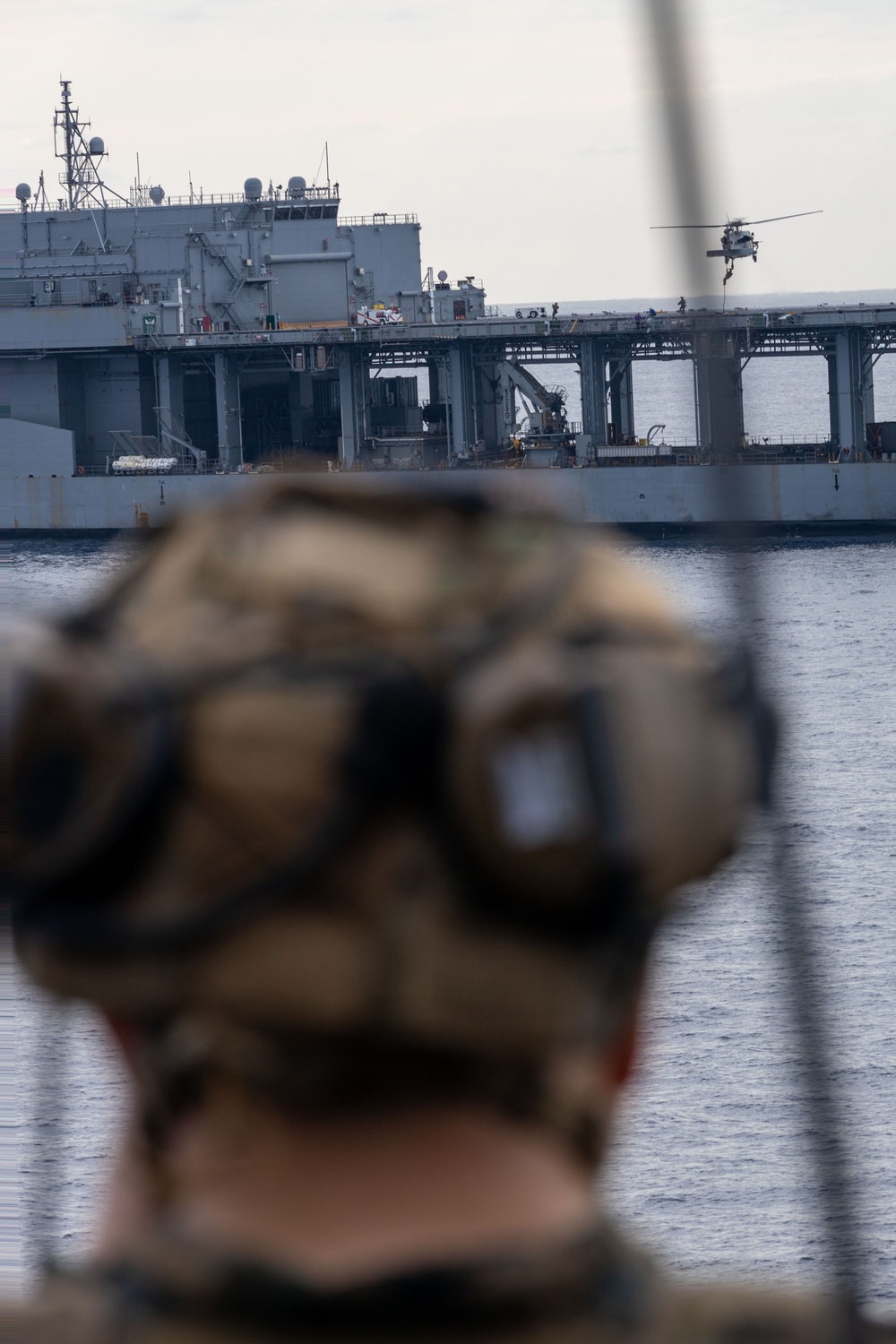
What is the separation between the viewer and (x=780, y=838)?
185 cm

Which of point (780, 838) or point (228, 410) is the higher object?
point (228, 410)

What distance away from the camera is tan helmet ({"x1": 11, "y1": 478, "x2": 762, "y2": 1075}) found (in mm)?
1132

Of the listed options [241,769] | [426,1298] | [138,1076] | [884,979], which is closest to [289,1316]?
[426,1298]

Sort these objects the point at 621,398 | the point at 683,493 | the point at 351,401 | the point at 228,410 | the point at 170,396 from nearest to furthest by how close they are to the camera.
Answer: the point at 683,493, the point at 351,401, the point at 228,410, the point at 170,396, the point at 621,398

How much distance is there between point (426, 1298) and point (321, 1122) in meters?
0.14

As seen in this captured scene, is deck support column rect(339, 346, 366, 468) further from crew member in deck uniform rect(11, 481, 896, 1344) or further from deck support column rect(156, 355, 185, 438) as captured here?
crew member in deck uniform rect(11, 481, 896, 1344)

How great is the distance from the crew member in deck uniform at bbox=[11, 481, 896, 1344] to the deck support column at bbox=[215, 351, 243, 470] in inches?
3100

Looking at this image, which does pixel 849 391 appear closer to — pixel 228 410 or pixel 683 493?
pixel 683 493

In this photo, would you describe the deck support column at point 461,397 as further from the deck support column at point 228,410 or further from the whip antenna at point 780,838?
the whip antenna at point 780,838

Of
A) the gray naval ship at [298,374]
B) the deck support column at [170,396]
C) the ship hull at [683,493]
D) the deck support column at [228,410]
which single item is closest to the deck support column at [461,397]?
the gray naval ship at [298,374]

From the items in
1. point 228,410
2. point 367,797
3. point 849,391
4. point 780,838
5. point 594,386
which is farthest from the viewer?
point 228,410

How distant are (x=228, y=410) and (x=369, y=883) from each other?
3204 inches

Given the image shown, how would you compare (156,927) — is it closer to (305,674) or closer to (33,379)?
(305,674)

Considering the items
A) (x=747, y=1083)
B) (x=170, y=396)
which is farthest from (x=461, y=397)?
(x=747, y=1083)
